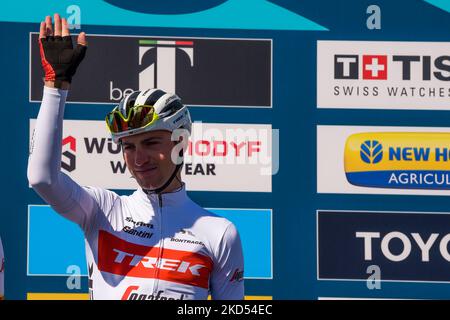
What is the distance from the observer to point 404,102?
5230 mm

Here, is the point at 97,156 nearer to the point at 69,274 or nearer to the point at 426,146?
the point at 69,274

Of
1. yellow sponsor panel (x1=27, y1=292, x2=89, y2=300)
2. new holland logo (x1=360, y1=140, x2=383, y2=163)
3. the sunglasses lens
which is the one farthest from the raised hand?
new holland logo (x1=360, y1=140, x2=383, y2=163)

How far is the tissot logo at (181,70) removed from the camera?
5.13m

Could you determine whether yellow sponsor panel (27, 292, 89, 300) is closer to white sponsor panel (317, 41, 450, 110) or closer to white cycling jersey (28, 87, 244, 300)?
white cycling jersey (28, 87, 244, 300)

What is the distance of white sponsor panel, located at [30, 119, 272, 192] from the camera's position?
16.7 ft

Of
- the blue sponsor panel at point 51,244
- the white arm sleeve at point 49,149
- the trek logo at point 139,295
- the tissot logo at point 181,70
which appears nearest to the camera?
the white arm sleeve at point 49,149

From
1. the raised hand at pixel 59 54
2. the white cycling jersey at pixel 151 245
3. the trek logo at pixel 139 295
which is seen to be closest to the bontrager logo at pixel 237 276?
the white cycling jersey at pixel 151 245

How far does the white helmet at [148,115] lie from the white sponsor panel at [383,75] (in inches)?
57.1

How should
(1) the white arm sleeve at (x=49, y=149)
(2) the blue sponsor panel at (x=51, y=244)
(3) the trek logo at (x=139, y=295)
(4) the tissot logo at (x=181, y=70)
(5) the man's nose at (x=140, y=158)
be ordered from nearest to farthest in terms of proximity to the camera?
1. (1) the white arm sleeve at (x=49, y=149)
2. (3) the trek logo at (x=139, y=295)
3. (5) the man's nose at (x=140, y=158)
4. (2) the blue sponsor panel at (x=51, y=244)
5. (4) the tissot logo at (x=181, y=70)

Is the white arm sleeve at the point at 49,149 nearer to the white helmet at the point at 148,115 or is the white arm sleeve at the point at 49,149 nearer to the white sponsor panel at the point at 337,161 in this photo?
the white helmet at the point at 148,115

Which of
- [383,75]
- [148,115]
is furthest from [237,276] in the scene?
[383,75]

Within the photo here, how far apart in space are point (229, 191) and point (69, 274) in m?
0.86
